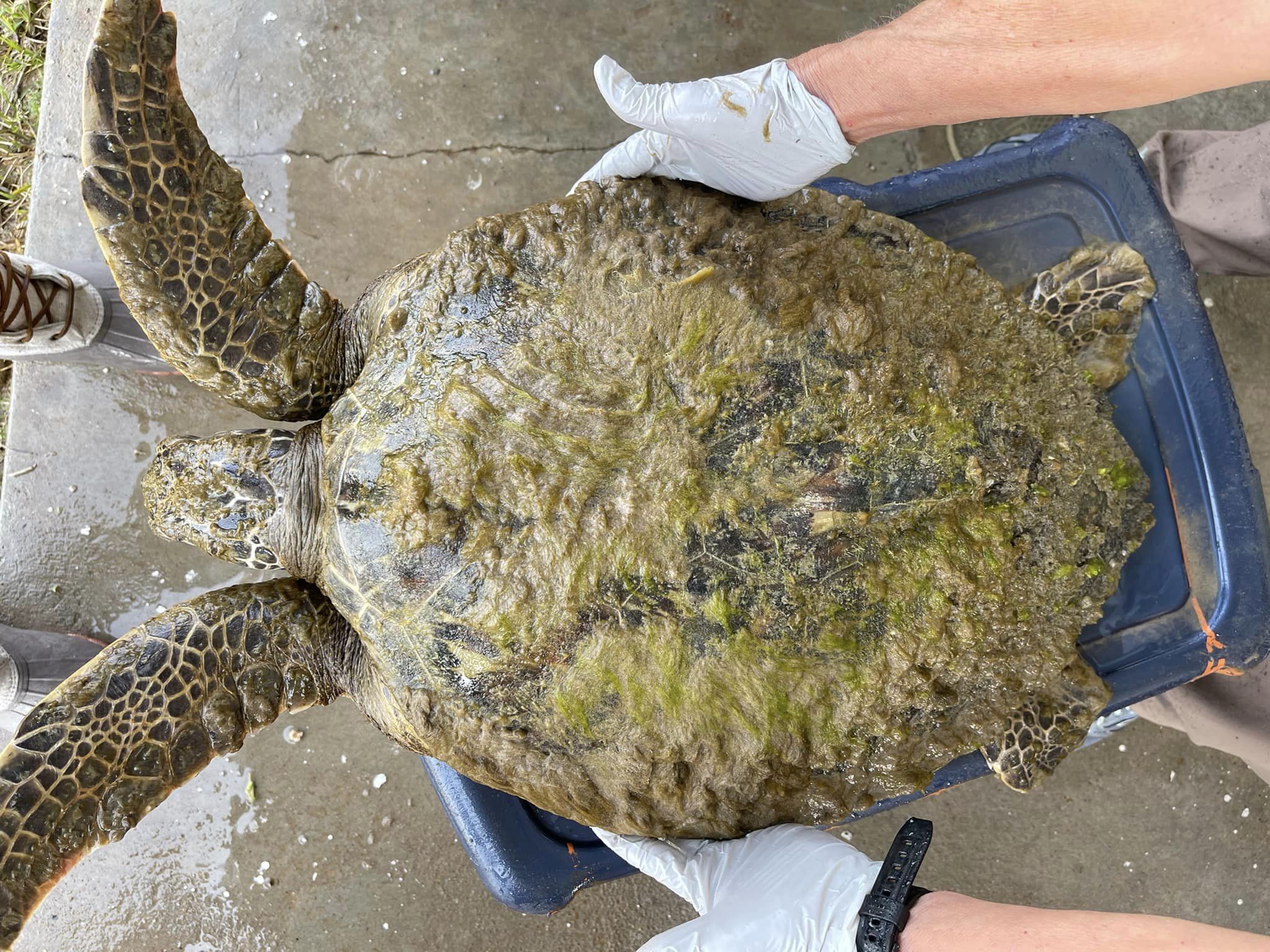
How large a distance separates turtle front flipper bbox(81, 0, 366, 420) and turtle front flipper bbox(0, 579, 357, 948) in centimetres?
60

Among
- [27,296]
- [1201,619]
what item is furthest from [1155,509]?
[27,296]

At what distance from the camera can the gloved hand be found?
2.06 meters

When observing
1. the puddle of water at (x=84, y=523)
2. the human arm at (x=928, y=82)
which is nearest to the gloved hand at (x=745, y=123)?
the human arm at (x=928, y=82)

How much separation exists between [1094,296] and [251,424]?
3122mm

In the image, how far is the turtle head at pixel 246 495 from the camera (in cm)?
213

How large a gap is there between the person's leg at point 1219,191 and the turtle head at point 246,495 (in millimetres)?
3045

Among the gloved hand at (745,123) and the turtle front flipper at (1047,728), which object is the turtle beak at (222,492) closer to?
the gloved hand at (745,123)

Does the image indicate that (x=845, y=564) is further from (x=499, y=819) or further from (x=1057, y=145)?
(x=1057, y=145)

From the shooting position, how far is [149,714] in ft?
6.42

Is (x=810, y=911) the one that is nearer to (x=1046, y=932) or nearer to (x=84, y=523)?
(x=1046, y=932)

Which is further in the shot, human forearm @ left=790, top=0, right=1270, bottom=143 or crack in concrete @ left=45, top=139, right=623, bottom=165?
crack in concrete @ left=45, top=139, right=623, bottom=165

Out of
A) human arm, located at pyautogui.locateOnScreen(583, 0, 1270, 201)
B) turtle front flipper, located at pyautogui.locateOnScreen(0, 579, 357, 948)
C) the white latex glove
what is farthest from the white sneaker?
the white latex glove

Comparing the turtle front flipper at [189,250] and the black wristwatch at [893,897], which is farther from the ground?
the turtle front flipper at [189,250]

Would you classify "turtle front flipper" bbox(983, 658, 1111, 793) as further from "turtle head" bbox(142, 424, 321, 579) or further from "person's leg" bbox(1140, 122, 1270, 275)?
"turtle head" bbox(142, 424, 321, 579)
